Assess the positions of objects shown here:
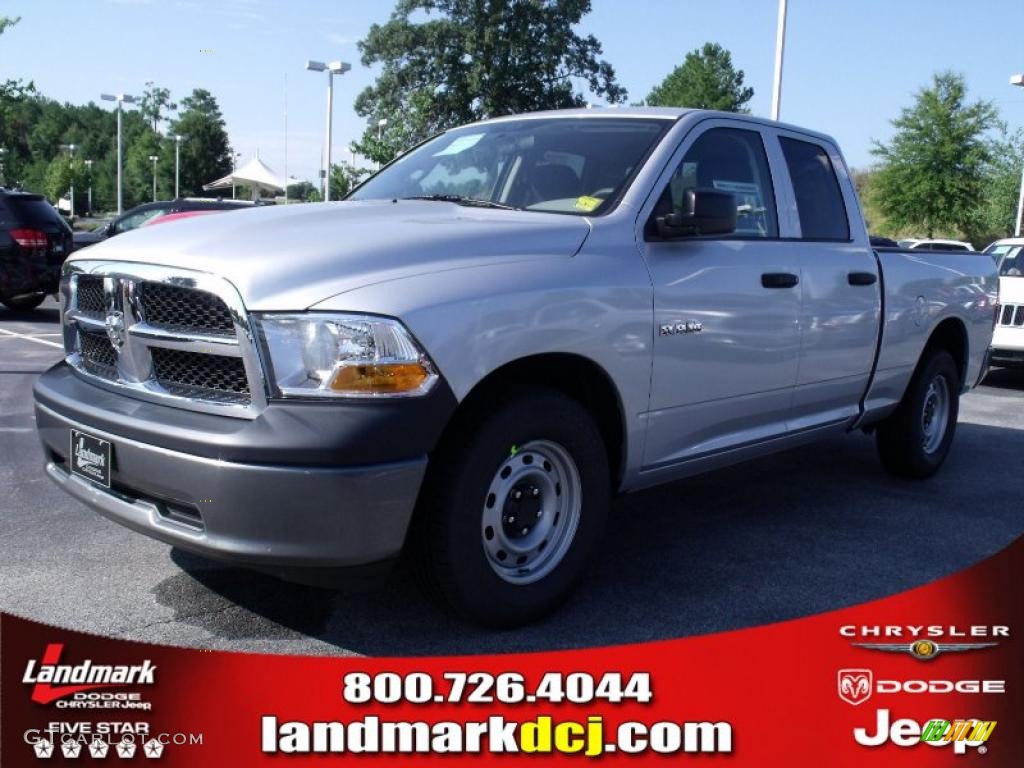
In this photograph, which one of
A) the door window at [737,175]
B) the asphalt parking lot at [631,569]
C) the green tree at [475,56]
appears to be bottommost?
the asphalt parking lot at [631,569]

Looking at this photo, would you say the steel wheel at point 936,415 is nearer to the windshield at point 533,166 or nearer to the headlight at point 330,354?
the windshield at point 533,166

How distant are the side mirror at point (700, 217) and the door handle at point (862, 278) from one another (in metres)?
1.33

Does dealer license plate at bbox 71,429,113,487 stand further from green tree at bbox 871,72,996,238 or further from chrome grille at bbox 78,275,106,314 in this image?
green tree at bbox 871,72,996,238

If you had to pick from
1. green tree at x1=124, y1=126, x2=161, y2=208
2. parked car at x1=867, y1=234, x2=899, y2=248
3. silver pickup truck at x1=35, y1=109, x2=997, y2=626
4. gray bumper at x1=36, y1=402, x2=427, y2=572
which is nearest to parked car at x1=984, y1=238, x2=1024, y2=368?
parked car at x1=867, y1=234, x2=899, y2=248

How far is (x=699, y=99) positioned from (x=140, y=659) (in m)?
58.0

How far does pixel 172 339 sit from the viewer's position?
123 inches

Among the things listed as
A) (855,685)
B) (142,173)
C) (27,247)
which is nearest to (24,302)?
(27,247)

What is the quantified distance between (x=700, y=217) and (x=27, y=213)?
1160 cm

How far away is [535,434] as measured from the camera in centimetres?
333

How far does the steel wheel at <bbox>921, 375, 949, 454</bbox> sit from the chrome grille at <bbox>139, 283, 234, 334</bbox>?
453cm

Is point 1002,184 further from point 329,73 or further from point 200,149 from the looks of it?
point 200,149

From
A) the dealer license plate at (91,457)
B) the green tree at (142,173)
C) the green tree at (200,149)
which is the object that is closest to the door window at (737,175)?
the dealer license plate at (91,457)

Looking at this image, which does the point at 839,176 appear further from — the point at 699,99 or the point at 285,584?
the point at 699,99

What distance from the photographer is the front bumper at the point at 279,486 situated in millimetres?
2834
